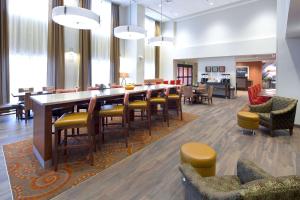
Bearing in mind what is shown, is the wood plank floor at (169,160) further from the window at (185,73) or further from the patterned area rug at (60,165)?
the window at (185,73)

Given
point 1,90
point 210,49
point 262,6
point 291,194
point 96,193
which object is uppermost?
point 262,6

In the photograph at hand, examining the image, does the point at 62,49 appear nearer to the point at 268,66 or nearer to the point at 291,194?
the point at 291,194

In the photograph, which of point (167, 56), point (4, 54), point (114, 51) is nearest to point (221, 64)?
point (167, 56)

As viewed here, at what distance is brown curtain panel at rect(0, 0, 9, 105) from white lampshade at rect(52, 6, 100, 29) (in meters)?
3.05

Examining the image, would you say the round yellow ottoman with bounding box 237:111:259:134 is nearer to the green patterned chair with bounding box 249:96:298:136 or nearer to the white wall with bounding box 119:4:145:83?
the green patterned chair with bounding box 249:96:298:136

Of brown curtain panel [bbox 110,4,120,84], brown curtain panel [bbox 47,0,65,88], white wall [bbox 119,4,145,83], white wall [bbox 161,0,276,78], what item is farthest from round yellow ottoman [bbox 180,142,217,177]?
white wall [bbox 161,0,276,78]

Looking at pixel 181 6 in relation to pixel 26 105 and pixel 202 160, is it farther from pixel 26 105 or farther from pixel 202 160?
pixel 202 160

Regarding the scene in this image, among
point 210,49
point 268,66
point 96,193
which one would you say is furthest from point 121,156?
point 268,66

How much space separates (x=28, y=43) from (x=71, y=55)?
63.1 inches

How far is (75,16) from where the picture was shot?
3596mm

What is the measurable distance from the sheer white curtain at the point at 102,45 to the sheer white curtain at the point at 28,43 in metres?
2.22

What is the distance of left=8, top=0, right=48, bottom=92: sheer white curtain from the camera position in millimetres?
5887

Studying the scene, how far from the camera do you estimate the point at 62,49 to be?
23.2 feet

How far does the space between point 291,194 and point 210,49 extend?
11070mm
